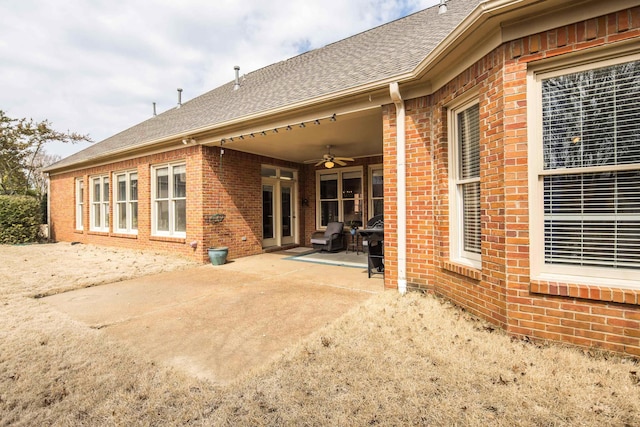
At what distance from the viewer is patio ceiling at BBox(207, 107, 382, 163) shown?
5.62 metres

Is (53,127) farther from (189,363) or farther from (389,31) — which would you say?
(189,363)

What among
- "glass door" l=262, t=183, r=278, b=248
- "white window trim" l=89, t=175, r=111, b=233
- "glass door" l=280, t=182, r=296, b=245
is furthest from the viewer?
"white window trim" l=89, t=175, r=111, b=233

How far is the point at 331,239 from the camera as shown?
8.62m

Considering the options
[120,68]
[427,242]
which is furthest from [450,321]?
[120,68]

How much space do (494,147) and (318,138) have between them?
14.5 feet

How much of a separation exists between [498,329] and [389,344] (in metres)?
1.11

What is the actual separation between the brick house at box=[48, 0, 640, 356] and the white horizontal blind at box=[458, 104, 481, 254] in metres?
0.02

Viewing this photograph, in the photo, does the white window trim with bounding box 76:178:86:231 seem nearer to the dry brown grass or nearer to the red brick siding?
the red brick siding

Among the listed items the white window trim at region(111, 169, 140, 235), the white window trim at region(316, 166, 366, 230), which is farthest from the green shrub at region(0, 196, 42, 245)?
the white window trim at region(316, 166, 366, 230)

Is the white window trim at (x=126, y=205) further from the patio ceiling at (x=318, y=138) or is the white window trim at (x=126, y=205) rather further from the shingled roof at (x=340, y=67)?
the patio ceiling at (x=318, y=138)

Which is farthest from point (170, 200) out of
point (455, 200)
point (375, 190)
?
point (455, 200)

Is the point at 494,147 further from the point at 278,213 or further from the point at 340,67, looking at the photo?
the point at 278,213

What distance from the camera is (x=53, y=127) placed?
15.3 meters

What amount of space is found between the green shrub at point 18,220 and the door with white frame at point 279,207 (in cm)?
995
